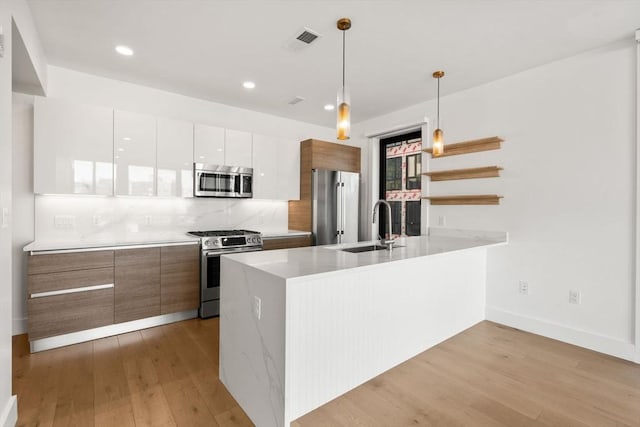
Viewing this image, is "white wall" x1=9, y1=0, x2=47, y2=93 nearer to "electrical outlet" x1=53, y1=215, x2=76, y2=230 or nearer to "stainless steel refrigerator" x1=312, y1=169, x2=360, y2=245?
"electrical outlet" x1=53, y1=215, x2=76, y2=230

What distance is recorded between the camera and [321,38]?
98.0 inches

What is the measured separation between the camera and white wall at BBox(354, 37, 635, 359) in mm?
2584

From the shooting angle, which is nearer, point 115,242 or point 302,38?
point 302,38

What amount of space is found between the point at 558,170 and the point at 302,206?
3.00 meters

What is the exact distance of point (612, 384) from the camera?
7.18ft

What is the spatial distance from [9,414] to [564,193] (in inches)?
170

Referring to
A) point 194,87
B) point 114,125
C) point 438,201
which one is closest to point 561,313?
point 438,201

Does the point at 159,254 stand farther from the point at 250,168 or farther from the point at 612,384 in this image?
the point at 612,384

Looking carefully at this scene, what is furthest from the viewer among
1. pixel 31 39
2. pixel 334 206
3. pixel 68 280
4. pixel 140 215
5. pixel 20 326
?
pixel 334 206

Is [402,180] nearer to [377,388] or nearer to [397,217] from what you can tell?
[397,217]

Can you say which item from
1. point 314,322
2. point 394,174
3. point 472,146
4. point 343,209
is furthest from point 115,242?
point 472,146

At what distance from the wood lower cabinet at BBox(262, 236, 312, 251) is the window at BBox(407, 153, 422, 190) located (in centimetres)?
168

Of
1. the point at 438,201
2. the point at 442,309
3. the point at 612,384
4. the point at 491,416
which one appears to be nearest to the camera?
the point at 491,416

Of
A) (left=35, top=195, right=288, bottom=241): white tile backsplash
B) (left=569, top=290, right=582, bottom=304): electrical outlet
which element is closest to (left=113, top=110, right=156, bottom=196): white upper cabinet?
(left=35, top=195, right=288, bottom=241): white tile backsplash
